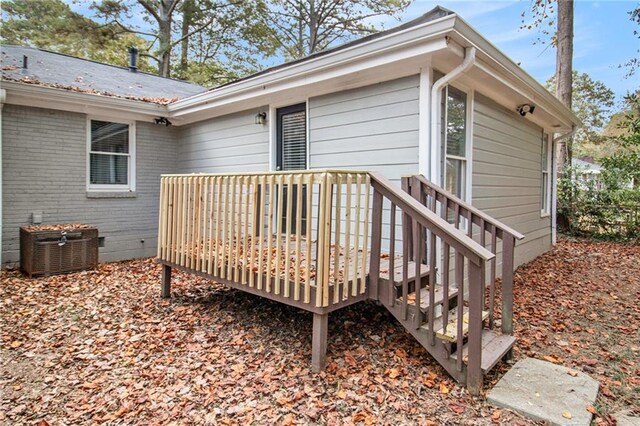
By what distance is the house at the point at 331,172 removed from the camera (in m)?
2.74

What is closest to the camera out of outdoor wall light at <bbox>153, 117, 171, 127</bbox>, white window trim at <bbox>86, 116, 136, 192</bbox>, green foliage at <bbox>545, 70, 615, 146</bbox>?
white window trim at <bbox>86, 116, 136, 192</bbox>

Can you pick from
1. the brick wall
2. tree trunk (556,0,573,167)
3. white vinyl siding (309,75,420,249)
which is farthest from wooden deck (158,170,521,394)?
tree trunk (556,0,573,167)

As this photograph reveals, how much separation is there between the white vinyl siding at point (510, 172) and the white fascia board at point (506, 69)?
406 millimetres

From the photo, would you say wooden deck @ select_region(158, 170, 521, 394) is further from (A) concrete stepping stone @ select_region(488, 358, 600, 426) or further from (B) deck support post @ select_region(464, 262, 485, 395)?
(A) concrete stepping stone @ select_region(488, 358, 600, 426)

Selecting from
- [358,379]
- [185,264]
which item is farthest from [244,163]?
[358,379]

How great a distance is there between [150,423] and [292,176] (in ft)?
6.05

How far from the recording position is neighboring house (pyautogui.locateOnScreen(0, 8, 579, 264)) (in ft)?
12.5

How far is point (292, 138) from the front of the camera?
5.24 m

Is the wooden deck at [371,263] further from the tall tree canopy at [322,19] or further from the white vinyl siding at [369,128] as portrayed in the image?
the tall tree canopy at [322,19]

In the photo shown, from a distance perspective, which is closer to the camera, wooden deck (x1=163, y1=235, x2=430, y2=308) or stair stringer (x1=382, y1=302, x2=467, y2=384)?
stair stringer (x1=382, y1=302, x2=467, y2=384)

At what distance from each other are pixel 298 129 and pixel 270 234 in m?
2.53

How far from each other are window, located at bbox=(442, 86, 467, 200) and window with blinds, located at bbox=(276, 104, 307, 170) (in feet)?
6.10

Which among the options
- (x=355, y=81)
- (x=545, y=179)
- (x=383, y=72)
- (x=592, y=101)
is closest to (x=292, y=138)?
(x=355, y=81)

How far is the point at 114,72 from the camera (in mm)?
8320
